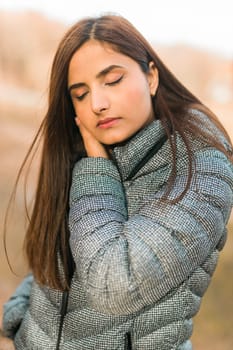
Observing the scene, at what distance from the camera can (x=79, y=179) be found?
1.15 m

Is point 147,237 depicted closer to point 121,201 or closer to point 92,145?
point 121,201

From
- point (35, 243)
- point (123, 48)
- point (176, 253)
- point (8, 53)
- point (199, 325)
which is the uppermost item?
point (123, 48)

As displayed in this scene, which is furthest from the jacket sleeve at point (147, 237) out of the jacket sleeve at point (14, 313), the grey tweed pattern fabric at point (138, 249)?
the jacket sleeve at point (14, 313)

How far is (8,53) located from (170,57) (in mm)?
570

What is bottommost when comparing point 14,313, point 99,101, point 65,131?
point 14,313

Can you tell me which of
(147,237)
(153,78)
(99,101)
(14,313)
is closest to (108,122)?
(99,101)

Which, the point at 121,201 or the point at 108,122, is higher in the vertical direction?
the point at 108,122

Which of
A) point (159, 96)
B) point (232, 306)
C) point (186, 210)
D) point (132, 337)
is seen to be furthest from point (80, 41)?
point (232, 306)

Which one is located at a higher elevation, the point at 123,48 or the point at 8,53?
the point at 123,48

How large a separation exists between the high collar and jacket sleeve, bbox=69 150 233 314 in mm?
94

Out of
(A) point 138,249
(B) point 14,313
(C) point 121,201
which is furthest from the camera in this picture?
(B) point 14,313

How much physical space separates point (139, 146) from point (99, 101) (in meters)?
0.14

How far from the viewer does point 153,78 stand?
48.1 inches

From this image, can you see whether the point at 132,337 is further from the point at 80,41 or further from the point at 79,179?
the point at 80,41
